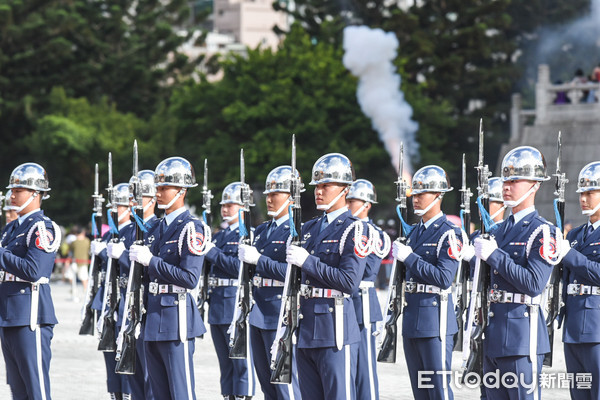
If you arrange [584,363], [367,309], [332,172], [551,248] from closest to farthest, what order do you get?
1. [551,248]
2. [332,172]
3. [584,363]
4. [367,309]

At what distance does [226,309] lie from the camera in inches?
492

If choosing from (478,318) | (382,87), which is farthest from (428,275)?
(382,87)

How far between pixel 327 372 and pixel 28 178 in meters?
3.41

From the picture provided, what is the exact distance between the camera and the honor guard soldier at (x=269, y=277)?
34.9ft

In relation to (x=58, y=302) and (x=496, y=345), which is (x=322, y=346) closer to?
(x=496, y=345)

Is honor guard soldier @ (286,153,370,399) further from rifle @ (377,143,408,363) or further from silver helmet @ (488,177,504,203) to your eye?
silver helmet @ (488,177,504,203)

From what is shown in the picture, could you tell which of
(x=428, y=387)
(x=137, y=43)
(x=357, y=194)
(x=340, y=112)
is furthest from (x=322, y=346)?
(x=137, y=43)

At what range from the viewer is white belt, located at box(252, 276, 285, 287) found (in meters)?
11.1

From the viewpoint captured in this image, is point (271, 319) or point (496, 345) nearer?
point (496, 345)

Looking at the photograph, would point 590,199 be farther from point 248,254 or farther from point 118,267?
point 118,267

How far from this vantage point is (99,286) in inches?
523

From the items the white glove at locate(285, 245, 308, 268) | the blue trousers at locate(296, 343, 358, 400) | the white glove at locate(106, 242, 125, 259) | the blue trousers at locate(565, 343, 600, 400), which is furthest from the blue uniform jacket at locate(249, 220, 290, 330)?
the blue trousers at locate(565, 343, 600, 400)

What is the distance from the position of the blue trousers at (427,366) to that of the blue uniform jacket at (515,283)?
155 cm

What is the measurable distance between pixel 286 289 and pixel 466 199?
310 centimetres
